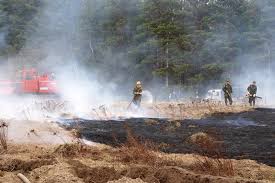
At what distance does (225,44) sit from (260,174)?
32.6 meters

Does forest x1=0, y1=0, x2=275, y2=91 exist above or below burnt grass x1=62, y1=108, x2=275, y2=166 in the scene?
above

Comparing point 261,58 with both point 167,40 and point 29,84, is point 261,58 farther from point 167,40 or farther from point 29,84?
point 29,84

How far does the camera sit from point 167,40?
4150 centimetres

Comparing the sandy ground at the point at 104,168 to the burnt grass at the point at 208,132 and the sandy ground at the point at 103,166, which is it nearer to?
the sandy ground at the point at 103,166

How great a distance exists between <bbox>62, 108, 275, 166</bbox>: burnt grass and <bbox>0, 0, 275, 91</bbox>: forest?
19714 mm

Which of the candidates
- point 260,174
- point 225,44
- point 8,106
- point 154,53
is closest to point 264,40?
point 225,44

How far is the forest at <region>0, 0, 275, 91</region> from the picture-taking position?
4106 centimetres

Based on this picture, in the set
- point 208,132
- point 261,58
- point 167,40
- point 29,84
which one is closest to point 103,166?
point 208,132

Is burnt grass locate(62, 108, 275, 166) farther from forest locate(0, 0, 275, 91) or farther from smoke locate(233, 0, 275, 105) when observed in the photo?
forest locate(0, 0, 275, 91)

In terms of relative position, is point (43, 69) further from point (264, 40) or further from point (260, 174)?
point (260, 174)

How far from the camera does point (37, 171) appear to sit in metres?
9.63

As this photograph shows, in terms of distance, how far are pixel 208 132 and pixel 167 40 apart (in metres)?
26.0

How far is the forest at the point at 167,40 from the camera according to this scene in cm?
4106

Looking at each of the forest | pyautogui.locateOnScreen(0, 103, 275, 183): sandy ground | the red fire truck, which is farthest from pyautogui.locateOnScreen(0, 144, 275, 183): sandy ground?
the forest
